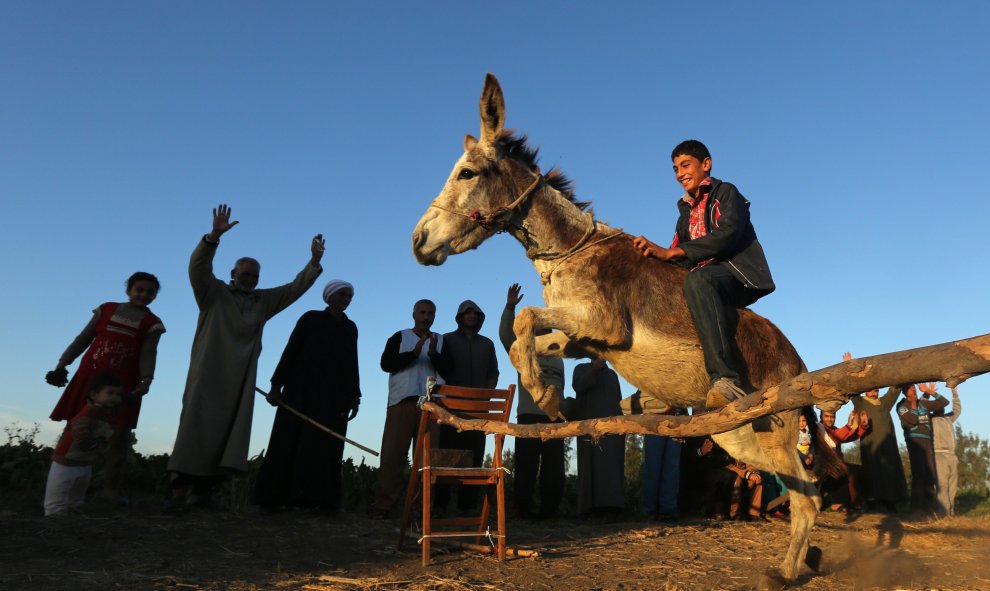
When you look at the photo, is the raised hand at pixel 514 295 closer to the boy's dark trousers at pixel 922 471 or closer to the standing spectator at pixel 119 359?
the standing spectator at pixel 119 359

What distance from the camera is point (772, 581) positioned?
16.5 ft

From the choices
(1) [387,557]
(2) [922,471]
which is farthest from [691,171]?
(2) [922,471]

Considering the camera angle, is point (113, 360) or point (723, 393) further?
point (113, 360)

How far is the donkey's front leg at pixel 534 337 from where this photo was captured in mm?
4301

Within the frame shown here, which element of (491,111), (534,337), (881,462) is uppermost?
(491,111)

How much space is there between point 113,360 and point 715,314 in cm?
615

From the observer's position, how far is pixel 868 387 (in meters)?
2.23

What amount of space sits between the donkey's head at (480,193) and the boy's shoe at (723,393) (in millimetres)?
1921

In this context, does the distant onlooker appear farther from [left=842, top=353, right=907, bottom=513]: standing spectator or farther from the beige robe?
the beige robe

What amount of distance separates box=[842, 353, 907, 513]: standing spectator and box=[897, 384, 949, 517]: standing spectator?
1.09 feet

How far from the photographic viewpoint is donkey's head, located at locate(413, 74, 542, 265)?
16.1 ft

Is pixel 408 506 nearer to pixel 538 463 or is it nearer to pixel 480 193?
pixel 480 193

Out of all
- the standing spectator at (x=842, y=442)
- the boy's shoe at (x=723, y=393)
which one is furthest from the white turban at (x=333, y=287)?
the standing spectator at (x=842, y=442)

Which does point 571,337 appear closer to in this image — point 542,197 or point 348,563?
point 542,197
